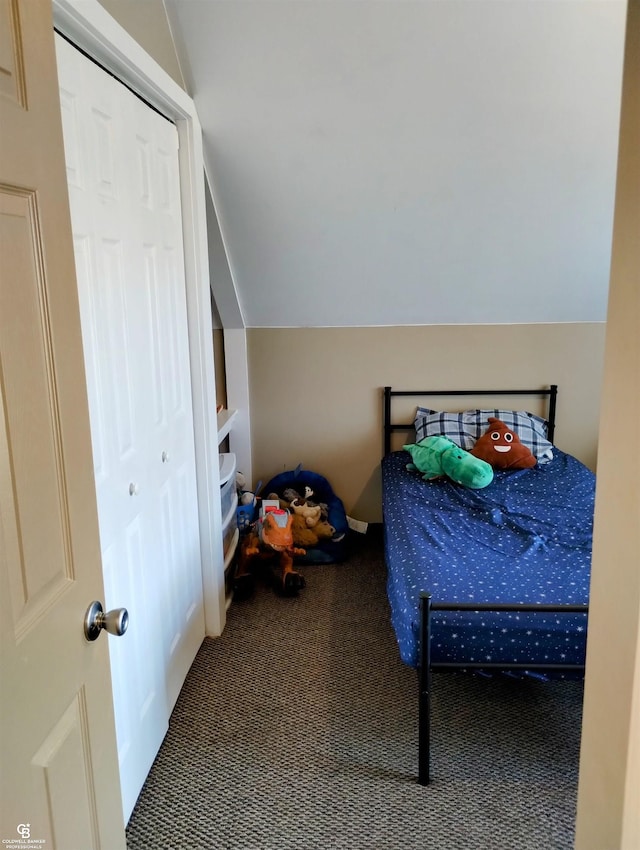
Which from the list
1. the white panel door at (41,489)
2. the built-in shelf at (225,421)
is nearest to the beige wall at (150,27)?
the white panel door at (41,489)

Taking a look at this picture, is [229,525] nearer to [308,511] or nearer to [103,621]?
[308,511]

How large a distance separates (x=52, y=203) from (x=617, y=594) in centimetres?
94

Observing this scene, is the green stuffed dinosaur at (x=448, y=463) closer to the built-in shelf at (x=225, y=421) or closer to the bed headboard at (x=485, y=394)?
the bed headboard at (x=485, y=394)

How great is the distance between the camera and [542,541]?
2447 mm

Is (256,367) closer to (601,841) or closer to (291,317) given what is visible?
(291,317)

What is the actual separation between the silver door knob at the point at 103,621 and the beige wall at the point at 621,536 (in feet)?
2.35

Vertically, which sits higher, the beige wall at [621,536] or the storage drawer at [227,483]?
the beige wall at [621,536]

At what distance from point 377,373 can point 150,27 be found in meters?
2.09

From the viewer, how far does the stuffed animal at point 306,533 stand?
3361 millimetres

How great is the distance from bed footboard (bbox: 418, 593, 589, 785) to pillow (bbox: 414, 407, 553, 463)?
1.66 meters

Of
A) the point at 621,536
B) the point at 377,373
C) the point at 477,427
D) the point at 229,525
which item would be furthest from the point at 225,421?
the point at 621,536

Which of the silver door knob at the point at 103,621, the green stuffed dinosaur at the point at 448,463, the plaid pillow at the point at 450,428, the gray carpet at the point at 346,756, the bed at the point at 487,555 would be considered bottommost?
the gray carpet at the point at 346,756

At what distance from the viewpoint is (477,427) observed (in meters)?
3.51

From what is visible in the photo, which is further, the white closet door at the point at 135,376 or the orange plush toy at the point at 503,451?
the orange plush toy at the point at 503,451
